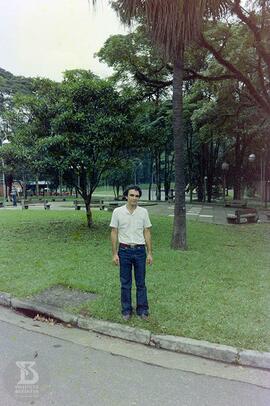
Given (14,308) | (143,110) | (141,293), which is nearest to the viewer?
(141,293)

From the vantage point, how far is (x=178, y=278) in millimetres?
6535

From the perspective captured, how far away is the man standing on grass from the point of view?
16.0 ft

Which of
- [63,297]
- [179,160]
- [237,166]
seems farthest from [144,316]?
[237,166]

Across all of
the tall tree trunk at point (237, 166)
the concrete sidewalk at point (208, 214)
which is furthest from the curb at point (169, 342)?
the tall tree trunk at point (237, 166)

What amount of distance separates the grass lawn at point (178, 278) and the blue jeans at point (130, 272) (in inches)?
7.1

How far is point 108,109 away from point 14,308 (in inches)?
277

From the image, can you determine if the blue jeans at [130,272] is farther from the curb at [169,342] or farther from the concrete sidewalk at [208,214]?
the concrete sidewalk at [208,214]

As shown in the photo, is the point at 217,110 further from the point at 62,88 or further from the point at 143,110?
the point at 62,88

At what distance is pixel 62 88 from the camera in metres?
11.1

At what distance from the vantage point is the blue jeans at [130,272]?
4875 mm

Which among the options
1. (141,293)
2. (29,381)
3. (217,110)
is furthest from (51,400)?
(217,110)

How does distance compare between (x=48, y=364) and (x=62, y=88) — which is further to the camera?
(x=62, y=88)

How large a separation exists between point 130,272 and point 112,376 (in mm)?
1478

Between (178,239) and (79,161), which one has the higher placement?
(79,161)
